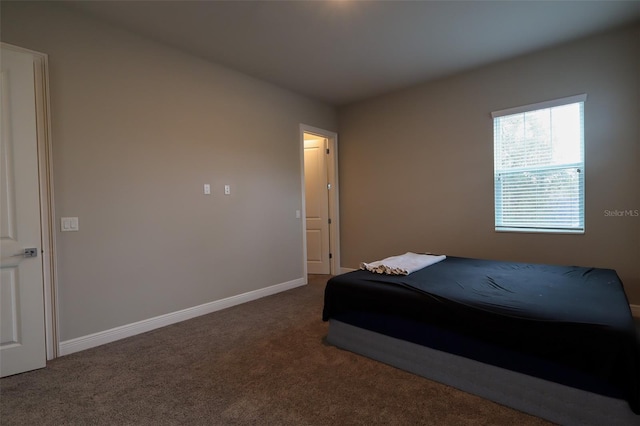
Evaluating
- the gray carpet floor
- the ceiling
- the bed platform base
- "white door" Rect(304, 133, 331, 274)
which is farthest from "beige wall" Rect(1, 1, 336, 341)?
the bed platform base

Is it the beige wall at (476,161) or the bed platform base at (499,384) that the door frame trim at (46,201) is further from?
the beige wall at (476,161)

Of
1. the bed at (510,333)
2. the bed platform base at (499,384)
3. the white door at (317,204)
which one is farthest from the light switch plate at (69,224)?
the white door at (317,204)

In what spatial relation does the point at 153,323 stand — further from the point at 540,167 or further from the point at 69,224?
the point at 540,167

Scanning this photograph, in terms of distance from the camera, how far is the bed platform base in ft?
5.09

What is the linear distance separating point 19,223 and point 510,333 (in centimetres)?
338

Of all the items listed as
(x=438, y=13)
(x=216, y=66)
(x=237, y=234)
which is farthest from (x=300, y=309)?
(x=438, y=13)

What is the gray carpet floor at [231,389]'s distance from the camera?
1744 millimetres

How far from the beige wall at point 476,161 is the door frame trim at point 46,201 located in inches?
148

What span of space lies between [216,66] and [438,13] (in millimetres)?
Result: 2405

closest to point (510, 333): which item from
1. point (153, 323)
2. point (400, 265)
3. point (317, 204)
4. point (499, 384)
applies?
point (499, 384)

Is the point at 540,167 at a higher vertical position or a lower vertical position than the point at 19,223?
higher

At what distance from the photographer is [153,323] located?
3066 mm

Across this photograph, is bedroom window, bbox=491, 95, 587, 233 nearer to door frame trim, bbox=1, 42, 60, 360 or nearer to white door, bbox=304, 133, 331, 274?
white door, bbox=304, 133, 331, 274

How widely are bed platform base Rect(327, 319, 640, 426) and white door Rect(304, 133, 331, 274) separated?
2.89 m
